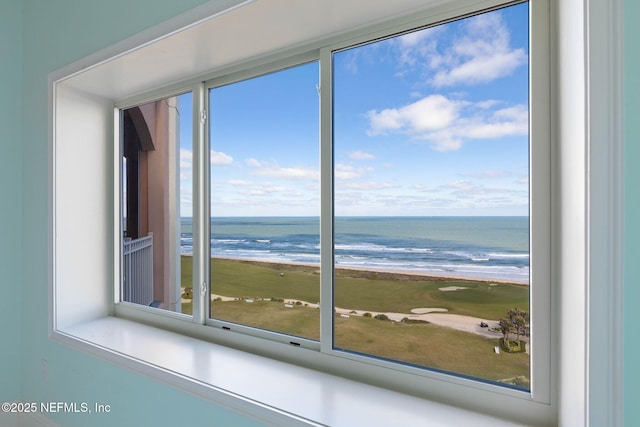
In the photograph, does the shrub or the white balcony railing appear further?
the white balcony railing

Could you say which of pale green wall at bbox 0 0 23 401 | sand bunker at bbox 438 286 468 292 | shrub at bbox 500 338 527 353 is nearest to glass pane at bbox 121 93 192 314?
pale green wall at bbox 0 0 23 401

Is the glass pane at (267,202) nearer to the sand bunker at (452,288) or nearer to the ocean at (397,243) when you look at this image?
the ocean at (397,243)

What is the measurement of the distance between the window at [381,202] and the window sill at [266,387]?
11cm

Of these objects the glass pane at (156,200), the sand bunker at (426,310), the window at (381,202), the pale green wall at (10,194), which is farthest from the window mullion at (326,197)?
the pale green wall at (10,194)

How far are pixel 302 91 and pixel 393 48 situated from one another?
454 millimetres

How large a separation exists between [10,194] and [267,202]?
1.70 meters

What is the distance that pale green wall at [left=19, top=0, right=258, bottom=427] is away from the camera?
62.0 inches

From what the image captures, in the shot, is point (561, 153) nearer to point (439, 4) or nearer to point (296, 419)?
point (439, 4)

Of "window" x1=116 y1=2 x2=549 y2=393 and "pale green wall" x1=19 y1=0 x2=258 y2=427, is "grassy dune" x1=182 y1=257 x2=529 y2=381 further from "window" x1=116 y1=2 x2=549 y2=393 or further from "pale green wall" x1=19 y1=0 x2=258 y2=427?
"pale green wall" x1=19 y1=0 x2=258 y2=427

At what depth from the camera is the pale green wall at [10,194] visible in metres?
2.24

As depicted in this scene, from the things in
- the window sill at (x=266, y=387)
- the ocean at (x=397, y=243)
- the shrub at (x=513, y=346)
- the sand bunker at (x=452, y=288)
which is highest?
the ocean at (x=397, y=243)

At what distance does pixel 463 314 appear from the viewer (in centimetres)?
130

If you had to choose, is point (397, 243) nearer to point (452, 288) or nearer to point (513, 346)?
point (452, 288)

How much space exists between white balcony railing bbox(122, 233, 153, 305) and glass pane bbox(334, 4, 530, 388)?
1.50 metres
